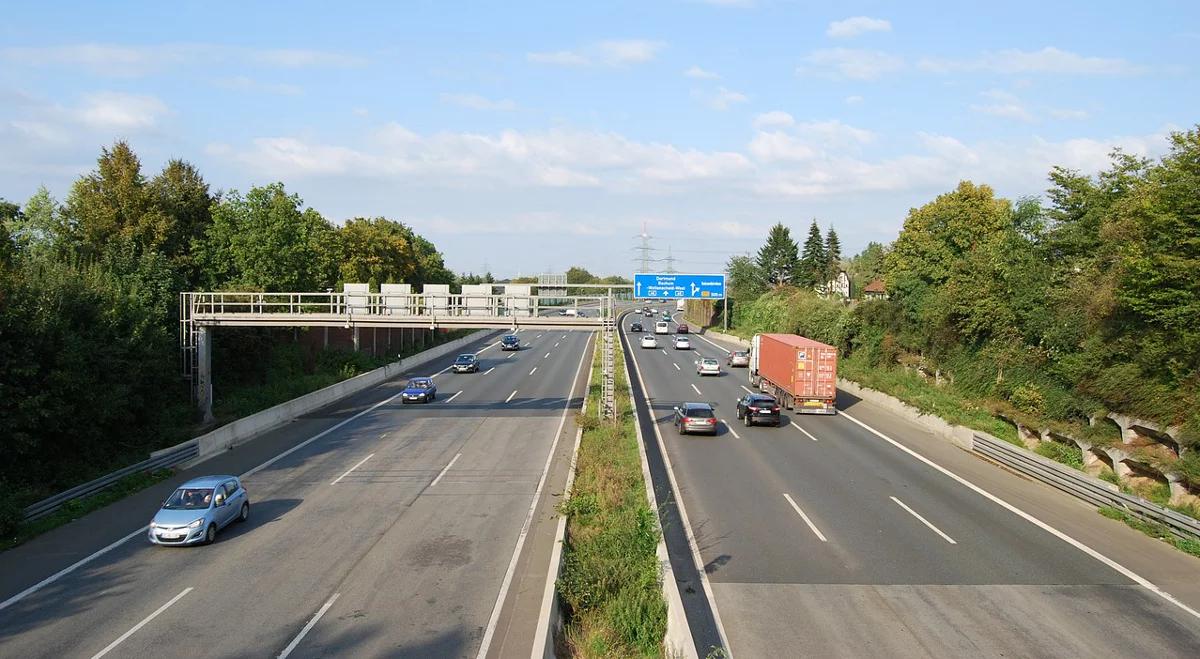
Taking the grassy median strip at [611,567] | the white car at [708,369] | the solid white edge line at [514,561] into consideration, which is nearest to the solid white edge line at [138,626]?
the solid white edge line at [514,561]

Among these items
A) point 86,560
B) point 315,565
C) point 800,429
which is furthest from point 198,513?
point 800,429

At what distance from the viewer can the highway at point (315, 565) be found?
1238 cm

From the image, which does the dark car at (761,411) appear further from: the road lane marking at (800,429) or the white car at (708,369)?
the white car at (708,369)

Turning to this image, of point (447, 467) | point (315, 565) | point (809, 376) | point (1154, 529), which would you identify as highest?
point (809, 376)

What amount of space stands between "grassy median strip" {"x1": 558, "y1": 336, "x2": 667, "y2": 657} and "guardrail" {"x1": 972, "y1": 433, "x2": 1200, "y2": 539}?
1159 cm

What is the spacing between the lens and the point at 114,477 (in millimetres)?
22766

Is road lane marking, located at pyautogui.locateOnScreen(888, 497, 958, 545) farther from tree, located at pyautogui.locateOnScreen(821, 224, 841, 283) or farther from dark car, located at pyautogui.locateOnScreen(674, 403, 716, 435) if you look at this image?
tree, located at pyautogui.locateOnScreen(821, 224, 841, 283)

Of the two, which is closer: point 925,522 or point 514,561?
point 514,561

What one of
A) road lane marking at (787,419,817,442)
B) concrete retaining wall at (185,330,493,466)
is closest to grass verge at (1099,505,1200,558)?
road lane marking at (787,419,817,442)

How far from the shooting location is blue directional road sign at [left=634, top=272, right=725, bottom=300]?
3903 centimetres

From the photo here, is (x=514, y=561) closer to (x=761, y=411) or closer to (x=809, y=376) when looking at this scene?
(x=761, y=411)

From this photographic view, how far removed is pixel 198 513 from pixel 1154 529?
21.7 m

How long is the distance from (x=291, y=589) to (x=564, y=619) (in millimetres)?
5259

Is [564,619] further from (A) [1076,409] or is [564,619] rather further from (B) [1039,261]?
(B) [1039,261]
